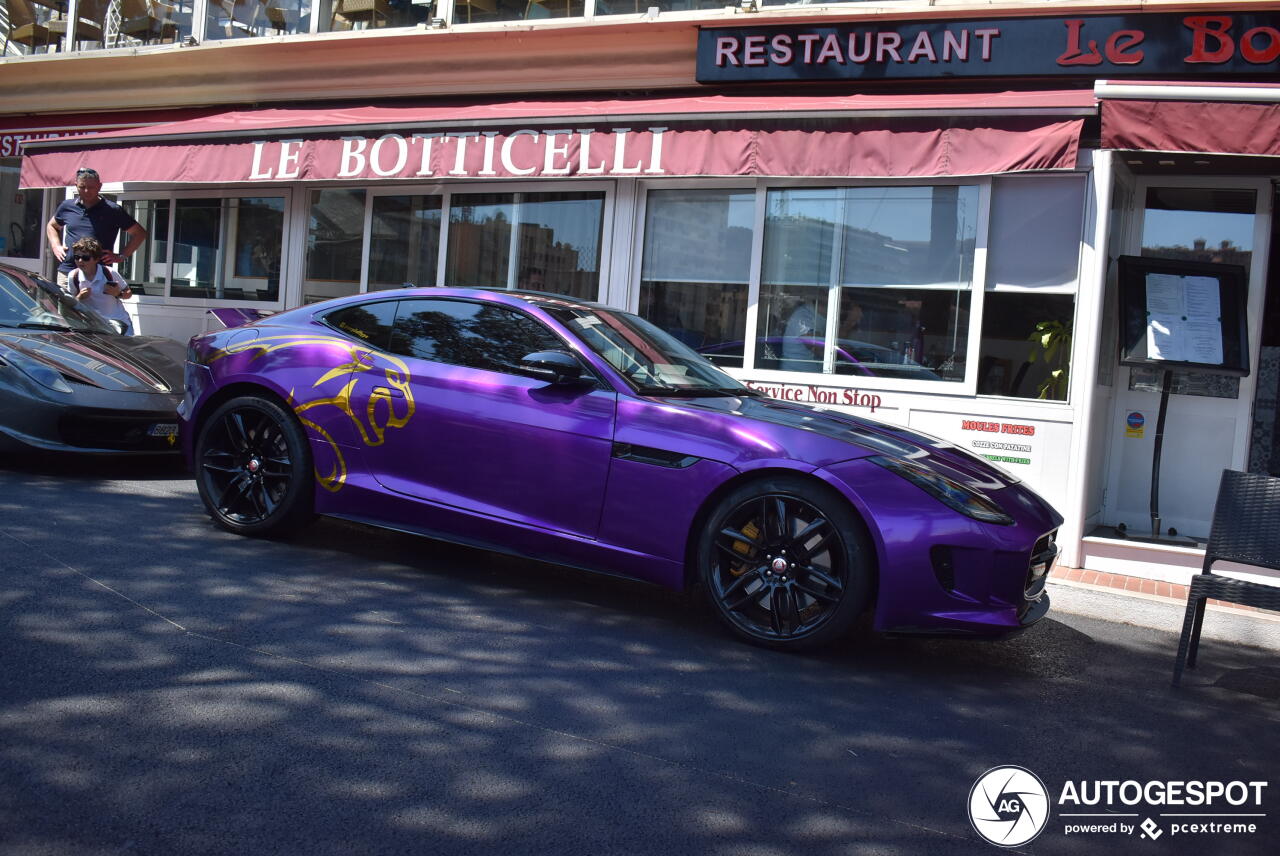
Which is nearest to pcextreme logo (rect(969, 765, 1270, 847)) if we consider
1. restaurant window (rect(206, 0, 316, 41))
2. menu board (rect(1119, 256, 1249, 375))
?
menu board (rect(1119, 256, 1249, 375))

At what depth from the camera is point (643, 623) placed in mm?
4895

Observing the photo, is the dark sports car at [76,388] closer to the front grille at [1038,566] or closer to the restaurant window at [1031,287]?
the front grille at [1038,566]

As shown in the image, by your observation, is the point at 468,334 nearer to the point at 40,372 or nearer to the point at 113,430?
the point at 113,430

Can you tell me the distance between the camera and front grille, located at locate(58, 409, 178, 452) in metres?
7.03

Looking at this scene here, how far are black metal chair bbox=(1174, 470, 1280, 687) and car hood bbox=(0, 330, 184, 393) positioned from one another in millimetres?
6408

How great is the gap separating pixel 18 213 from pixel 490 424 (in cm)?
1325

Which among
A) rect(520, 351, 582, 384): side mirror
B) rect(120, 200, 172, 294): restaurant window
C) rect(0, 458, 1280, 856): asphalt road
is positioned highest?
rect(120, 200, 172, 294): restaurant window

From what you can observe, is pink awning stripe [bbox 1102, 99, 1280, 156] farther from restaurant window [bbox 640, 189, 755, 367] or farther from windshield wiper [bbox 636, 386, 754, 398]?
windshield wiper [bbox 636, 386, 754, 398]

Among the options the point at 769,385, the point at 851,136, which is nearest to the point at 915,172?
the point at 851,136

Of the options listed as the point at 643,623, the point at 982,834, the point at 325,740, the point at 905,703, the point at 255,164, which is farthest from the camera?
the point at 255,164

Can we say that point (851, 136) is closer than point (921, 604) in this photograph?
No

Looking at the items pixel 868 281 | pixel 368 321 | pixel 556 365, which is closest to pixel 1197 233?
pixel 868 281

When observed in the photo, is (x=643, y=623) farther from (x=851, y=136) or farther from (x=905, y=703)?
(x=851, y=136)

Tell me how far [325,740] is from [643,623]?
6.30 feet
